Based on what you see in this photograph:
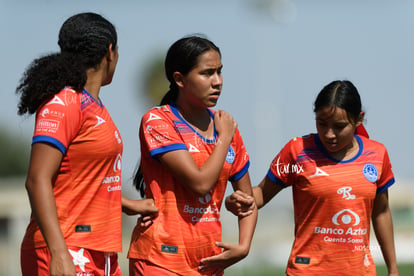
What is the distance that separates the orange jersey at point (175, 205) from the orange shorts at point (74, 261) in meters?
0.52

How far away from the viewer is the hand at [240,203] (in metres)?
5.07

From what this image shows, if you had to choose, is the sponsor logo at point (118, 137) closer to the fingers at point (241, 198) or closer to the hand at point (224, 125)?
the hand at point (224, 125)

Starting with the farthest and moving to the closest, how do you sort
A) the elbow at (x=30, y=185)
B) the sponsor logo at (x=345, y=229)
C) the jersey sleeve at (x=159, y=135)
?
the sponsor logo at (x=345, y=229) < the jersey sleeve at (x=159, y=135) < the elbow at (x=30, y=185)

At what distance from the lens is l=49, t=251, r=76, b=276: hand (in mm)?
3867

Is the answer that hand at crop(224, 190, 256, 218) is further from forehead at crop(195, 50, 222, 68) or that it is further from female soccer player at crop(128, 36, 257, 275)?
forehead at crop(195, 50, 222, 68)

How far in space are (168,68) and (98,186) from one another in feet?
3.70

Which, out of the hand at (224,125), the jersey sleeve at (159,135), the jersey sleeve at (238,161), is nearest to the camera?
the jersey sleeve at (159,135)

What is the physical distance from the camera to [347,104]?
5414mm

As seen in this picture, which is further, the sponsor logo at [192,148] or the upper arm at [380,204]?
the upper arm at [380,204]

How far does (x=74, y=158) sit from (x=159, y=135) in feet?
2.58

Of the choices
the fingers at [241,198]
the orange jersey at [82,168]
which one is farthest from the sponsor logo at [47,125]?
the fingers at [241,198]

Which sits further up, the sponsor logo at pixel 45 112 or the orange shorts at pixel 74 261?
the sponsor logo at pixel 45 112

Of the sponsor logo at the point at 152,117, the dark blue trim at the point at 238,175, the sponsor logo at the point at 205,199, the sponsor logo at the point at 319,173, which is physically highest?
the sponsor logo at the point at 152,117

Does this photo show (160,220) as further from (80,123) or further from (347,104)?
(347,104)
